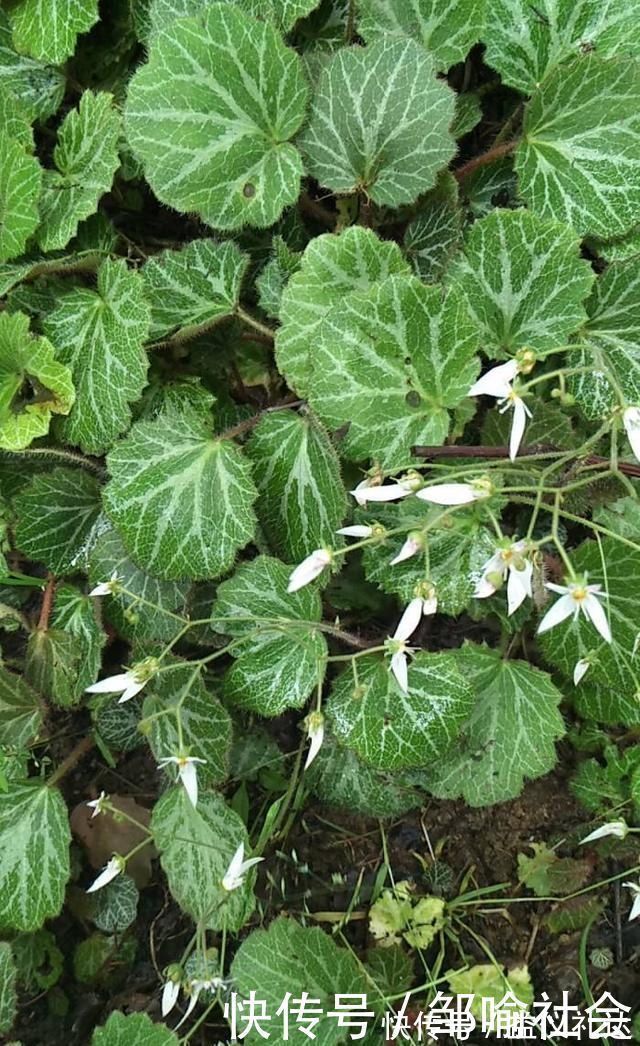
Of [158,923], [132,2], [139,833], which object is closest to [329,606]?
[139,833]

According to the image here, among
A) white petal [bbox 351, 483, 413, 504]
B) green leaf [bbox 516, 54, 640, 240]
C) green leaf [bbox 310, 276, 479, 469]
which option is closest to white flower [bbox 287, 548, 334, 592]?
white petal [bbox 351, 483, 413, 504]

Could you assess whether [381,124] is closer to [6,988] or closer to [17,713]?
[17,713]

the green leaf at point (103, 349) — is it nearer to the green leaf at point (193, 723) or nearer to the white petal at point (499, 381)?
the green leaf at point (193, 723)

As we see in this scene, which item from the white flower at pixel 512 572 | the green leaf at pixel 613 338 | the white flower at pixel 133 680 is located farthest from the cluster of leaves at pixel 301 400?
the white flower at pixel 512 572

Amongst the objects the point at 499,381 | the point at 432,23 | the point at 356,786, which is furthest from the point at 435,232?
the point at 356,786

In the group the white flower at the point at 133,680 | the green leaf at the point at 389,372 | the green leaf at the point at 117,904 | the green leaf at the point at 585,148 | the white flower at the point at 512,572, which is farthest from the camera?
the green leaf at the point at 117,904

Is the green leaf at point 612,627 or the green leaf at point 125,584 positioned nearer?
the green leaf at point 612,627

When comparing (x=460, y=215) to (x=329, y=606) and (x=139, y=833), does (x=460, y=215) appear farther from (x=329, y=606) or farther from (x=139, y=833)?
(x=139, y=833)
